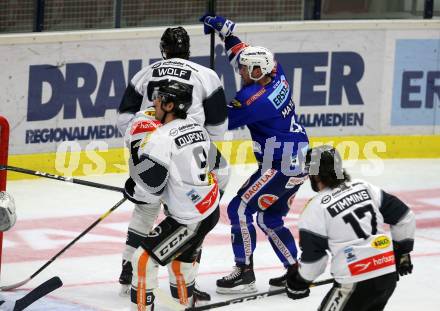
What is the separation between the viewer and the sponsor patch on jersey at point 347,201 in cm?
598

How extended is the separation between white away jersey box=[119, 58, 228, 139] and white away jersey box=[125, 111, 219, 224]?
2.13ft

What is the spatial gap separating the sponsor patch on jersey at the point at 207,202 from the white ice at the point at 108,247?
3.66ft

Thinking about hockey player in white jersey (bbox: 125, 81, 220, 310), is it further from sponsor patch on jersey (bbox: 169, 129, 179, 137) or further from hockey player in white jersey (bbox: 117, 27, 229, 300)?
hockey player in white jersey (bbox: 117, 27, 229, 300)

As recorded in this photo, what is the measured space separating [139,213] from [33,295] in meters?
0.84

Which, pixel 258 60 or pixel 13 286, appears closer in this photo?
pixel 258 60

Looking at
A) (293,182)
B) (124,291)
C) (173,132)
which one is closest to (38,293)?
(124,291)

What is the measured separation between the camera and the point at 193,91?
7684 mm

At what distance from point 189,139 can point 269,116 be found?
52.4 inches

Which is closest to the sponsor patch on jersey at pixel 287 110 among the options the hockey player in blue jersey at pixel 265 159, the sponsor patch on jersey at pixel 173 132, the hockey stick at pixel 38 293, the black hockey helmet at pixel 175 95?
the hockey player in blue jersey at pixel 265 159

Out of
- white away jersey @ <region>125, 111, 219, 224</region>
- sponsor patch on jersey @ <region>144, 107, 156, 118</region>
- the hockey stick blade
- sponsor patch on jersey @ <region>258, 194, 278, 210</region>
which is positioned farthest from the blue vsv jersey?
the hockey stick blade

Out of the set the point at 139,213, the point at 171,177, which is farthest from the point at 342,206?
the point at 139,213

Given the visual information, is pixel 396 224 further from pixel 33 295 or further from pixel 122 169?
pixel 122 169

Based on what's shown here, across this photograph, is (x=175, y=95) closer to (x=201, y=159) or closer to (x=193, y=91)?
(x=201, y=159)

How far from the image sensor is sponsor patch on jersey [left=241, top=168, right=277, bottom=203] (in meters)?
8.16
